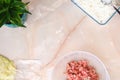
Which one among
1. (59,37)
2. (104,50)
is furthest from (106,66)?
(59,37)

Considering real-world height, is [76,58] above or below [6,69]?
above

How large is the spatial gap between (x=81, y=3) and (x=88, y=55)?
0.17 metres

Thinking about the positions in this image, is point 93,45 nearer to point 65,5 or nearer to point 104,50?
point 104,50

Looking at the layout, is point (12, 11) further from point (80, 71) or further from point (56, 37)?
point (80, 71)

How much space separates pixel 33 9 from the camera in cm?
113

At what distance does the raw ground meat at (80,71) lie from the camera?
104 centimetres

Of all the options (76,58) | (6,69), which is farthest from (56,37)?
(6,69)

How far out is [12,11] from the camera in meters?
1.03

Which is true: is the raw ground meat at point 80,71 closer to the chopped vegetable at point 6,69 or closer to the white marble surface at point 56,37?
the white marble surface at point 56,37

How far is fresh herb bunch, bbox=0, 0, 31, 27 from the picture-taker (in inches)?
40.4

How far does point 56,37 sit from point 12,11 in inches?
6.9

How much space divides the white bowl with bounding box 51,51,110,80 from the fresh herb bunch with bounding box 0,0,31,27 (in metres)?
0.18

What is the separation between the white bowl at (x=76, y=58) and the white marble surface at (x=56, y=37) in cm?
2

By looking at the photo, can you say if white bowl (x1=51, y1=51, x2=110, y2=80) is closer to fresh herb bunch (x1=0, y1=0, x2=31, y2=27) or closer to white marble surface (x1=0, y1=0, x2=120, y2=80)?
white marble surface (x1=0, y1=0, x2=120, y2=80)
